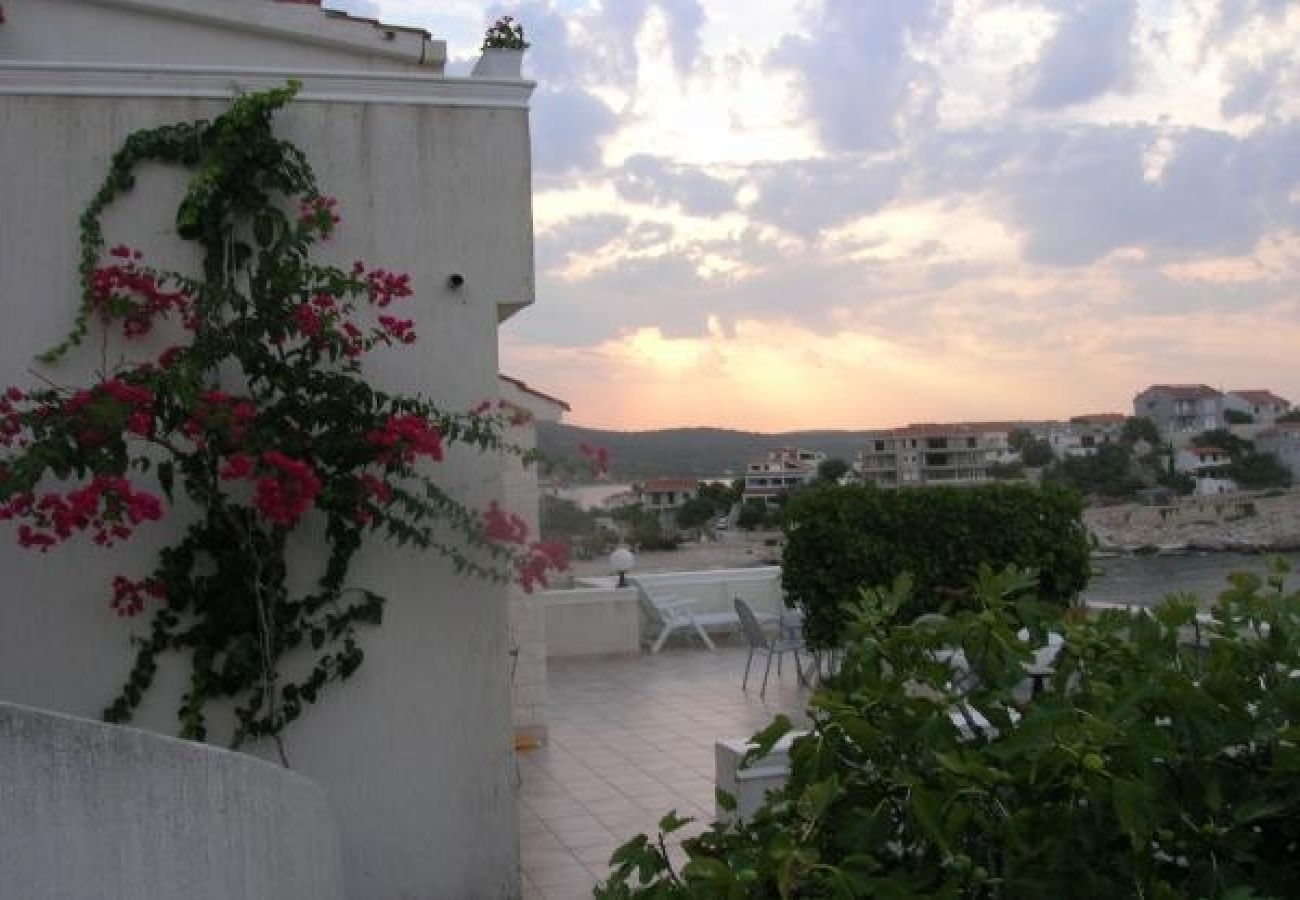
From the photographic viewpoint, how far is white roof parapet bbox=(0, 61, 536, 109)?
6.02 metres

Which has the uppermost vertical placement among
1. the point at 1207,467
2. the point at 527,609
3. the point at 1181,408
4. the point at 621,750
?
the point at 1181,408

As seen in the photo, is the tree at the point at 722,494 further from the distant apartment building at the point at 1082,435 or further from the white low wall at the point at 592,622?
the distant apartment building at the point at 1082,435

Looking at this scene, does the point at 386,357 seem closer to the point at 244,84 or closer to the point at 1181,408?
the point at 244,84

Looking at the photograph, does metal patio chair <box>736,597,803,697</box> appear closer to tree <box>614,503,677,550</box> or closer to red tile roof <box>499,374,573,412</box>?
tree <box>614,503,677,550</box>

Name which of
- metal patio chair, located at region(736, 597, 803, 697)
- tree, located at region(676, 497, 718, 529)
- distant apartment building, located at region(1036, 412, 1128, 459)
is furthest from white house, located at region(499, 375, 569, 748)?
distant apartment building, located at region(1036, 412, 1128, 459)

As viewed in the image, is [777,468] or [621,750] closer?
[621,750]

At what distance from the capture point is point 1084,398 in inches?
727

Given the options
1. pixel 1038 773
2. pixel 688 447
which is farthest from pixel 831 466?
pixel 1038 773

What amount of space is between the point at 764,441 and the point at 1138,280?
10.1 meters

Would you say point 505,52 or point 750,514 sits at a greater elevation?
point 505,52

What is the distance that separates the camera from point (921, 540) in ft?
39.6

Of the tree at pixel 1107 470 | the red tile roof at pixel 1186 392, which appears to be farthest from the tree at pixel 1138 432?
the red tile roof at pixel 1186 392

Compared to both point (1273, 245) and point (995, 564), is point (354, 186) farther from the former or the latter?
point (1273, 245)

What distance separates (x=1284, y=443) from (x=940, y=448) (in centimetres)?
1899
